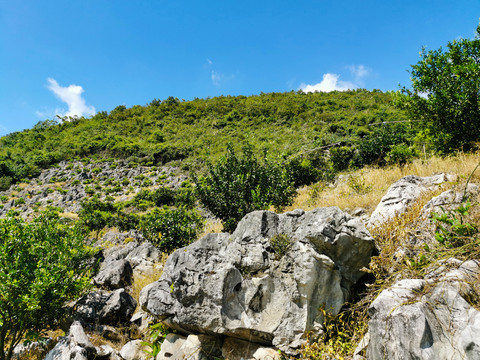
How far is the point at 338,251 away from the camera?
12.9 ft

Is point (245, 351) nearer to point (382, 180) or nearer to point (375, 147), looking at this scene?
point (382, 180)

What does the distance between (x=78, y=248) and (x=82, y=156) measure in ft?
119

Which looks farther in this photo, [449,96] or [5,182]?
[5,182]

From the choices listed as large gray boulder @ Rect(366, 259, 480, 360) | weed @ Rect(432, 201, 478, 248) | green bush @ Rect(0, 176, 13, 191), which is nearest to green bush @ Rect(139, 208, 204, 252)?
large gray boulder @ Rect(366, 259, 480, 360)

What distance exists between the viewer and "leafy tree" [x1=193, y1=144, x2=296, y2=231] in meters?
7.91

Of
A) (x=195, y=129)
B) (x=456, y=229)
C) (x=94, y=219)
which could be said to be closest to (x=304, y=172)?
(x=456, y=229)

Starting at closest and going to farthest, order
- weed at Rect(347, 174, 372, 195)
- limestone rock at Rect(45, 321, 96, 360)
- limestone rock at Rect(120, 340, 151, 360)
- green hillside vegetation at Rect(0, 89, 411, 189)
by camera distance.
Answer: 1. limestone rock at Rect(45, 321, 96, 360)
2. limestone rock at Rect(120, 340, 151, 360)
3. weed at Rect(347, 174, 372, 195)
4. green hillside vegetation at Rect(0, 89, 411, 189)

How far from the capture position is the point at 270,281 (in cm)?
397

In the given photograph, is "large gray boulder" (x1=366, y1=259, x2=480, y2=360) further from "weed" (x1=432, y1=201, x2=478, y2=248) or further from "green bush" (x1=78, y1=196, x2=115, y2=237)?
"green bush" (x1=78, y1=196, x2=115, y2=237)

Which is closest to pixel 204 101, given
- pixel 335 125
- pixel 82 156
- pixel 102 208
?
pixel 82 156

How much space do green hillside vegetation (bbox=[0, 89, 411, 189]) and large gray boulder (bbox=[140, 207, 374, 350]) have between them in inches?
764

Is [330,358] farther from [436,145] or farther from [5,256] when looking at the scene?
[436,145]

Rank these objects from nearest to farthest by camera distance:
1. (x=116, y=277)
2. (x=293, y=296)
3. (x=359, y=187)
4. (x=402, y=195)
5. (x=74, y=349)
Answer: (x=293, y=296), (x=74, y=349), (x=402, y=195), (x=116, y=277), (x=359, y=187)

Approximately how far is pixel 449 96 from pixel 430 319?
311 inches
